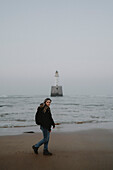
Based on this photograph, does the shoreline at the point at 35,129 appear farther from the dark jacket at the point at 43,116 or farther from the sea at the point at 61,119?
the dark jacket at the point at 43,116

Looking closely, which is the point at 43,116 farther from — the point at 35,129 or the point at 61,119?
the point at 61,119

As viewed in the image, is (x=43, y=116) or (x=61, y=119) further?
(x=61, y=119)

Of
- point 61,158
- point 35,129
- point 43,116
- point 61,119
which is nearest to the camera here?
point 61,158

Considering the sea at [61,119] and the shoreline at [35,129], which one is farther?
the sea at [61,119]

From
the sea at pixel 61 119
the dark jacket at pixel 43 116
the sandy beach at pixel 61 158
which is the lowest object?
the sea at pixel 61 119

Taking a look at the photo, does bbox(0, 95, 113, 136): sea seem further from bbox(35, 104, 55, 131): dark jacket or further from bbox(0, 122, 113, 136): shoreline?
bbox(35, 104, 55, 131): dark jacket

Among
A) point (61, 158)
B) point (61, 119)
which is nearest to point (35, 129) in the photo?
point (61, 119)

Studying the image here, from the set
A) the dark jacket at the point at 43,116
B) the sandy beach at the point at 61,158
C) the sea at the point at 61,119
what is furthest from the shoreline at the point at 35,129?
the dark jacket at the point at 43,116

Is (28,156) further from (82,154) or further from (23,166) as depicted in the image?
(82,154)

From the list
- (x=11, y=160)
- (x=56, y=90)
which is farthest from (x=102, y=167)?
(x=56, y=90)

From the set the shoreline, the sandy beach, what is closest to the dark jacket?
the sandy beach

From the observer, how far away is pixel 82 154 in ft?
15.8

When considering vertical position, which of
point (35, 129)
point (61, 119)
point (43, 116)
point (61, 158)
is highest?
point (43, 116)

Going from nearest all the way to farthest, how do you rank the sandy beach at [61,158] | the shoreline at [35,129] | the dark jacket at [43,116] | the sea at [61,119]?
the sandy beach at [61,158] → the dark jacket at [43,116] → the shoreline at [35,129] → the sea at [61,119]
